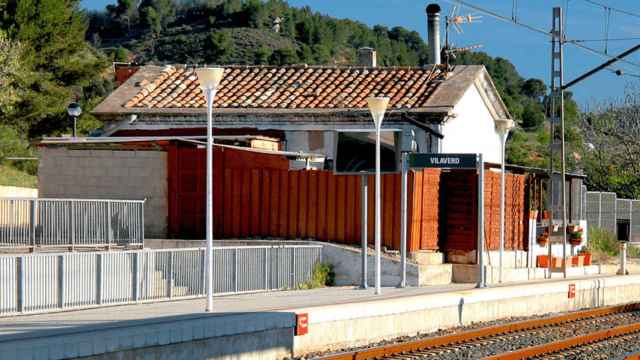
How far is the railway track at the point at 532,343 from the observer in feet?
56.1

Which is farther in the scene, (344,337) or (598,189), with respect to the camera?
(598,189)

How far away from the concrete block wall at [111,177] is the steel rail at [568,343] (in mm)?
13484

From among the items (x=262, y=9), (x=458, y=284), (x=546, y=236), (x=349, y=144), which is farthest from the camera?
(x=262, y=9)

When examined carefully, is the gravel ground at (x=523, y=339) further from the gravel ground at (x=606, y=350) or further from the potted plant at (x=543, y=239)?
the potted plant at (x=543, y=239)

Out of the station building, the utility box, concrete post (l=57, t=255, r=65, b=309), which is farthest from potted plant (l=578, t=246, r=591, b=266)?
concrete post (l=57, t=255, r=65, b=309)

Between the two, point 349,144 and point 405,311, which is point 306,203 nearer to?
point 349,144

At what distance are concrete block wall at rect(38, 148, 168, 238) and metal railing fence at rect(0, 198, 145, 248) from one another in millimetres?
3420

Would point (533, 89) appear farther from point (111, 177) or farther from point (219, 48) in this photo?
point (111, 177)

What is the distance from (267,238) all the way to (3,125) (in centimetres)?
3382

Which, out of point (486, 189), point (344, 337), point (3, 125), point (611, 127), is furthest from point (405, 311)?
point (611, 127)

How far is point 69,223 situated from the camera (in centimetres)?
2583

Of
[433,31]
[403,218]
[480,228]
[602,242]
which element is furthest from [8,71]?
[480,228]

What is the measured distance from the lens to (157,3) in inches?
7352

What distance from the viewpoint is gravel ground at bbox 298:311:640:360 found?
17.6 metres
